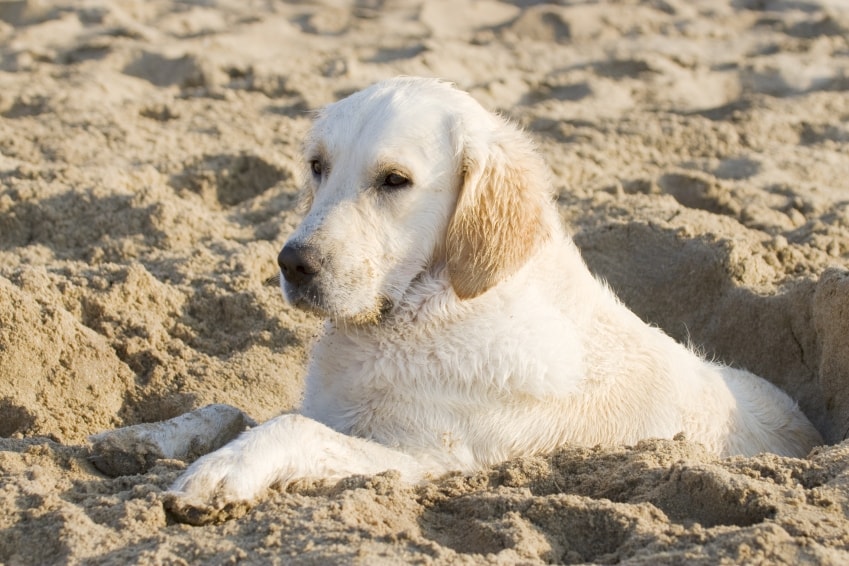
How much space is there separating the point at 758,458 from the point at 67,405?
2760 mm

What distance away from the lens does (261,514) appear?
3.23 meters

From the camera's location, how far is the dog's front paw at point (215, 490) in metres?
3.24

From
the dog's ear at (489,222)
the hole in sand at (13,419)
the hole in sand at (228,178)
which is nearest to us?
the dog's ear at (489,222)

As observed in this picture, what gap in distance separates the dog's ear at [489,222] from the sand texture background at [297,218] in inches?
26.4

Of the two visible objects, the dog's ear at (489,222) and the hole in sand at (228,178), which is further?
the hole in sand at (228,178)

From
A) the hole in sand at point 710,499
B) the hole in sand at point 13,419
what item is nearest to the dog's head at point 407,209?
A: the hole in sand at point 710,499

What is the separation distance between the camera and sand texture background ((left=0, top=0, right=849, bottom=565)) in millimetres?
3191

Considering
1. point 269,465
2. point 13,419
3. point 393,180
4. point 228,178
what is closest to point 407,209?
point 393,180

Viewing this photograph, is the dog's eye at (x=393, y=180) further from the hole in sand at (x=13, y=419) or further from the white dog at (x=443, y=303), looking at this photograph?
the hole in sand at (x=13, y=419)

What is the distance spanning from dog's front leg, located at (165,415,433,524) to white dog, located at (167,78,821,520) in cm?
1

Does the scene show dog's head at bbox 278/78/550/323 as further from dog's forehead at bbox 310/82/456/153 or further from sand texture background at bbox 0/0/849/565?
sand texture background at bbox 0/0/849/565

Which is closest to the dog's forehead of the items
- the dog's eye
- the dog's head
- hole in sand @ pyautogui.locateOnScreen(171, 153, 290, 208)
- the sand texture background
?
the dog's head

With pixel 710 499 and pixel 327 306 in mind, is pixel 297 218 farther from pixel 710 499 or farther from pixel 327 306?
pixel 710 499

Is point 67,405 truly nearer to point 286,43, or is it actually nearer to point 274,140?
point 274,140
